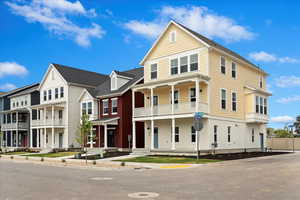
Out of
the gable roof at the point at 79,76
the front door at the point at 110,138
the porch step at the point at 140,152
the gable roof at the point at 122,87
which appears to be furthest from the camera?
the gable roof at the point at 79,76

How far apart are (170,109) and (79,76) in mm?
20098

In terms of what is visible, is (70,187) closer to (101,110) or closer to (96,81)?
(101,110)

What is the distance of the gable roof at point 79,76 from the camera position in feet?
149

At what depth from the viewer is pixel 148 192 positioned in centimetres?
1119

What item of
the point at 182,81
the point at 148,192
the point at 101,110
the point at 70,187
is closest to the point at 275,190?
the point at 148,192

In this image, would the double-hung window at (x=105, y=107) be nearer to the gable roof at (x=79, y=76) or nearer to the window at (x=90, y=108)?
the window at (x=90, y=108)

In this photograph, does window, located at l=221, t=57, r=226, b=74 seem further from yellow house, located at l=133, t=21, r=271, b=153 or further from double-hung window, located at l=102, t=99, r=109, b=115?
double-hung window, located at l=102, t=99, r=109, b=115

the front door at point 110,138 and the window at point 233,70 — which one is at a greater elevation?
the window at point 233,70

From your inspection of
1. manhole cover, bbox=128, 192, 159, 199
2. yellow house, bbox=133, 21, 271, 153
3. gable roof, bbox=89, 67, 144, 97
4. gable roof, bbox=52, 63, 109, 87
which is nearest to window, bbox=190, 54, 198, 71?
yellow house, bbox=133, 21, 271, 153

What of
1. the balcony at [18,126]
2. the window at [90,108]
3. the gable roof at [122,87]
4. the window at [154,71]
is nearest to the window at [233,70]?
the window at [154,71]

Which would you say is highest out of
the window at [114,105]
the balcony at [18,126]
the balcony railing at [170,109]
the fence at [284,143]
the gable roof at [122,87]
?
the gable roof at [122,87]

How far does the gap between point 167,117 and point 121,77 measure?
438 inches

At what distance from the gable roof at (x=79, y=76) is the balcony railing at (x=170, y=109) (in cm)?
1404

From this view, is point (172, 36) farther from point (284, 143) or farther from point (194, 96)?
point (284, 143)
